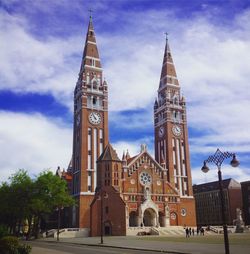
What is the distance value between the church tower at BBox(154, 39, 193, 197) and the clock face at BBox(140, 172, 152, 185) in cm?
760

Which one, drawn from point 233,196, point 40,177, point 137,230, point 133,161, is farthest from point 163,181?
point 233,196

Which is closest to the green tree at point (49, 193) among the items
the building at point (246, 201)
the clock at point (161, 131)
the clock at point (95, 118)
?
the clock at point (95, 118)

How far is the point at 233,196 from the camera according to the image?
120000 mm

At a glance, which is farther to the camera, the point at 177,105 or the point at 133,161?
the point at 177,105

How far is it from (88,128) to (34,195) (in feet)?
82.8

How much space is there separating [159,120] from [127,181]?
27.3 meters

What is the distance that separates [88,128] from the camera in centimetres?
8519

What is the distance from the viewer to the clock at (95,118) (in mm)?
86500

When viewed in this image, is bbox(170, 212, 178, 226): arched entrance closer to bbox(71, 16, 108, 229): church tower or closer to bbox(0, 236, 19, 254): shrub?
bbox(71, 16, 108, 229): church tower

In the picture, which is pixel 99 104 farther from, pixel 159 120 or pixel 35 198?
pixel 35 198

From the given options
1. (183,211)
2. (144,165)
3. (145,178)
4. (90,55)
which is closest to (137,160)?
(144,165)

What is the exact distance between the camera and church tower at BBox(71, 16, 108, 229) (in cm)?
7841

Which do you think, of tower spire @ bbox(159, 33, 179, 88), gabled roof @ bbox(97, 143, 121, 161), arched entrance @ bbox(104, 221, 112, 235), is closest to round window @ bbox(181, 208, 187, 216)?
gabled roof @ bbox(97, 143, 121, 161)

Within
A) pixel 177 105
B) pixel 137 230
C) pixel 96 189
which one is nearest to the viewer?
pixel 137 230
